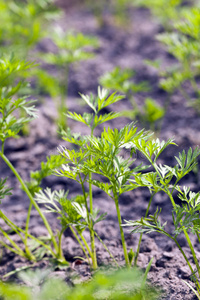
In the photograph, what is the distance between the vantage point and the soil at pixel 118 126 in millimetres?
1708

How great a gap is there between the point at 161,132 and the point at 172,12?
160 centimetres

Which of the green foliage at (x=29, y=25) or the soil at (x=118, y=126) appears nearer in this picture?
the soil at (x=118, y=126)

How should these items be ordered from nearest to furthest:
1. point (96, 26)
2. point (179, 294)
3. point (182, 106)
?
point (179, 294) → point (182, 106) → point (96, 26)

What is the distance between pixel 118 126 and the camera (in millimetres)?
2951

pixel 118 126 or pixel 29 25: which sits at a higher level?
pixel 29 25

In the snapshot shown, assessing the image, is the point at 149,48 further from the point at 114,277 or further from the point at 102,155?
the point at 114,277

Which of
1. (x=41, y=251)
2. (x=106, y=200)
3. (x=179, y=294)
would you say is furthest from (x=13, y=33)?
(x=179, y=294)

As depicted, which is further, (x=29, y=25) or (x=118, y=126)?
(x=29, y=25)

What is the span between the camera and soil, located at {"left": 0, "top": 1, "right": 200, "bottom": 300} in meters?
1.71

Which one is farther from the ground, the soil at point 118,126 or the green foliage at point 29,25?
the green foliage at point 29,25

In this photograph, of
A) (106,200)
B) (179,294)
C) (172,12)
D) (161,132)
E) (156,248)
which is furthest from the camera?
(172,12)

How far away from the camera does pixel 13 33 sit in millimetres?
2932

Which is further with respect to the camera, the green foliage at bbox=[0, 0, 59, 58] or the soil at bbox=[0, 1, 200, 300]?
the green foliage at bbox=[0, 0, 59, 58]

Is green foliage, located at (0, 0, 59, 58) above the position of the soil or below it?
above
